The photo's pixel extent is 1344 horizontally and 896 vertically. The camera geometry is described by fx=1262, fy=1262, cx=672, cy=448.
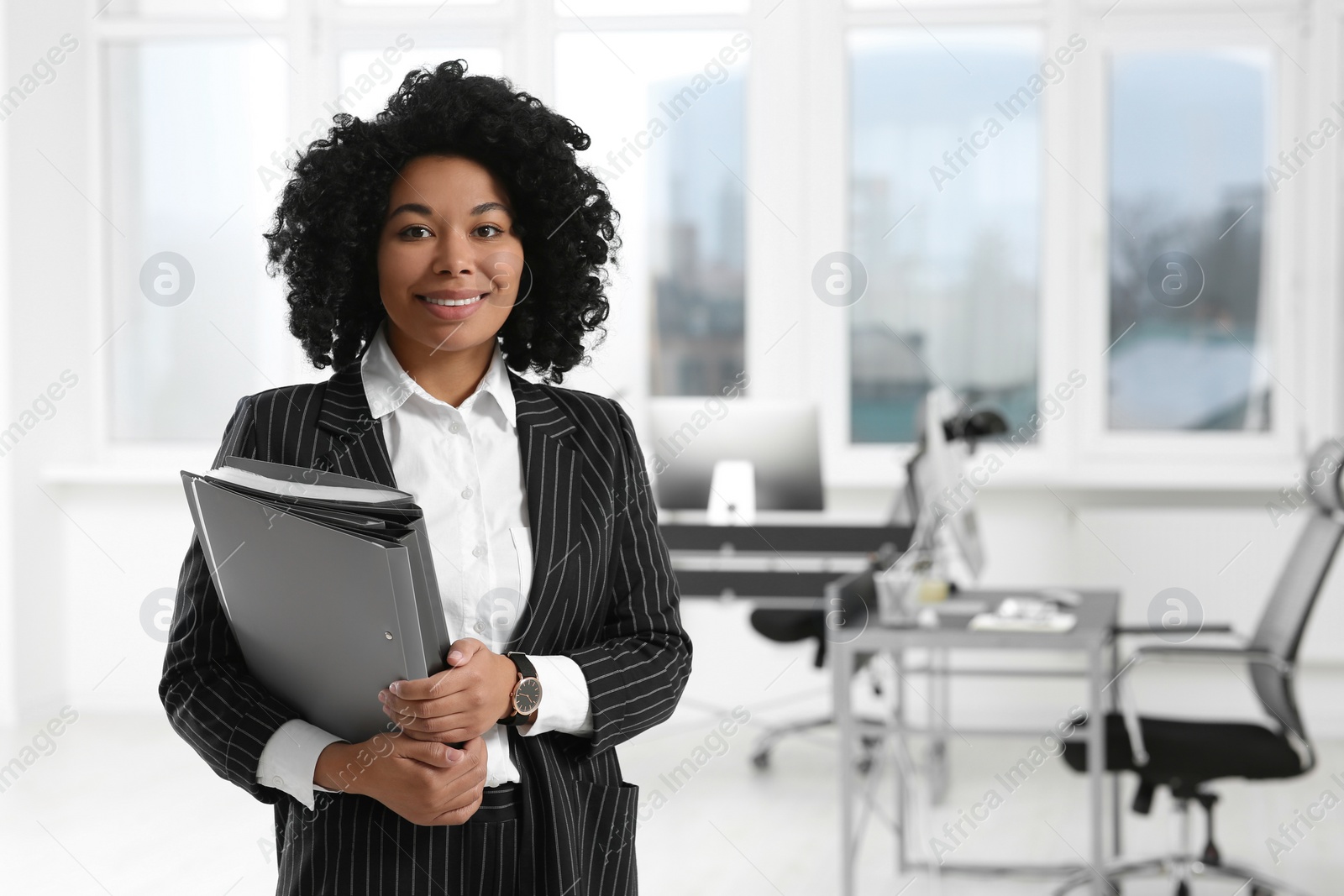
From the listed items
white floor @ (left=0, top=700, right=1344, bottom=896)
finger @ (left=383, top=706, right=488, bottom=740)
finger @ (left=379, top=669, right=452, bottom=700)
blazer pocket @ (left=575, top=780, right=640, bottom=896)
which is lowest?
white floor @ (left=0, top=700, right=1344, bottom=896)

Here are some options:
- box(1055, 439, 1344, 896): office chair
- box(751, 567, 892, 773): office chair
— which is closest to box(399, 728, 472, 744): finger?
box(1055, 439, 1344, 896): office chair

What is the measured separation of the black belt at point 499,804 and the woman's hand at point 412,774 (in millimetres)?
46

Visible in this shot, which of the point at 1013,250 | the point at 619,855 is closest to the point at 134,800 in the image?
the point at 619,855

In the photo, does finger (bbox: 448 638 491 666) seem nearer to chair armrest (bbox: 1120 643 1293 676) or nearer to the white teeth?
the white teeth

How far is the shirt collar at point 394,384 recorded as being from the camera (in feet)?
3.36

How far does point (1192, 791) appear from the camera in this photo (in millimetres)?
2740

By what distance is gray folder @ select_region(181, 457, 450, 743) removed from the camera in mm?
842

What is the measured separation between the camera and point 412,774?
899 mm

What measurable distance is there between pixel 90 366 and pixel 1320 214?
4.71m

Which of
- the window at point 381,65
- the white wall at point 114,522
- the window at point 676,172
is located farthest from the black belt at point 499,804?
the window at point 381,65

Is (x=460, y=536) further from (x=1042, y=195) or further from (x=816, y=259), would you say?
(x=1042, y=195)

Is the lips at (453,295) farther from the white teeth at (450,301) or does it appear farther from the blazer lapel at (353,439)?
the blazer lapel at (353,439)

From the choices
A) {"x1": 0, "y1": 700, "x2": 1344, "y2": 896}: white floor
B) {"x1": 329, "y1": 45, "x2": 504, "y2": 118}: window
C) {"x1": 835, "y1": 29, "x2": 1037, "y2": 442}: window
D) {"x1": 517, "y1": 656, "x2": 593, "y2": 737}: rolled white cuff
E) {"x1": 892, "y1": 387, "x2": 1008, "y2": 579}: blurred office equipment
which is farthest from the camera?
{"x1": 329, "y1": 45, "x2": 504, "y2": 118}: window

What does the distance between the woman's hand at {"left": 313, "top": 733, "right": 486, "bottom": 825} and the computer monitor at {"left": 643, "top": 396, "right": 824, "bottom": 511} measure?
94.9 inches
